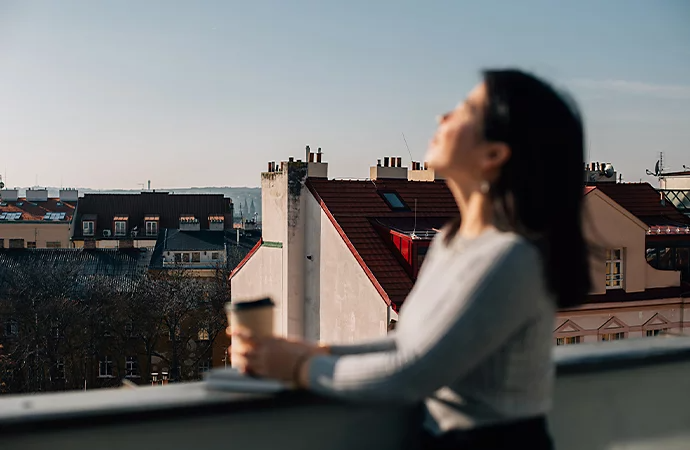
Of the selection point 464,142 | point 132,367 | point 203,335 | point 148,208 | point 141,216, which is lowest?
point 132,367

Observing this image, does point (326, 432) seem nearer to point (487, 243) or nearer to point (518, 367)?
point (518, 367)

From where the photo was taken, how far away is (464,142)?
62.3 inches

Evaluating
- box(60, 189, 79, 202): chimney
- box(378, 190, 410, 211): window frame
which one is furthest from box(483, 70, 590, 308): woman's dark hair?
box(60, 189, 79, 202): chimney

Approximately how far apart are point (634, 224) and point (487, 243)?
16.7 meters

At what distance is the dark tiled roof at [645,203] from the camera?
20375 mm

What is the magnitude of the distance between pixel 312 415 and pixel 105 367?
3609 cm

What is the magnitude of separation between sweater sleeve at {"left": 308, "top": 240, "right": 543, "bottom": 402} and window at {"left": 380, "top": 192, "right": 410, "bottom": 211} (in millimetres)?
17126

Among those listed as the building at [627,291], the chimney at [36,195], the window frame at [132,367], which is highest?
the chimney at [36,195]

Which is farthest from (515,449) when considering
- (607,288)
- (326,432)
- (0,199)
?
(0,199)

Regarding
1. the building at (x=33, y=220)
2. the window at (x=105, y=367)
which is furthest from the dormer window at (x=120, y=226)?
the window at (x=105, y=367)

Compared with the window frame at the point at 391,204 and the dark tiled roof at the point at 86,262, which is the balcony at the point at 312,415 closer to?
the window frame at the point at 391,204

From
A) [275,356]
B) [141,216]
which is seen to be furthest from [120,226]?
[275,356]

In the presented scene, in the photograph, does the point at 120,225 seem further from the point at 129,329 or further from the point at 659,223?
the point at 659,223

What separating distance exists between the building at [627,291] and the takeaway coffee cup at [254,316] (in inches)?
594
